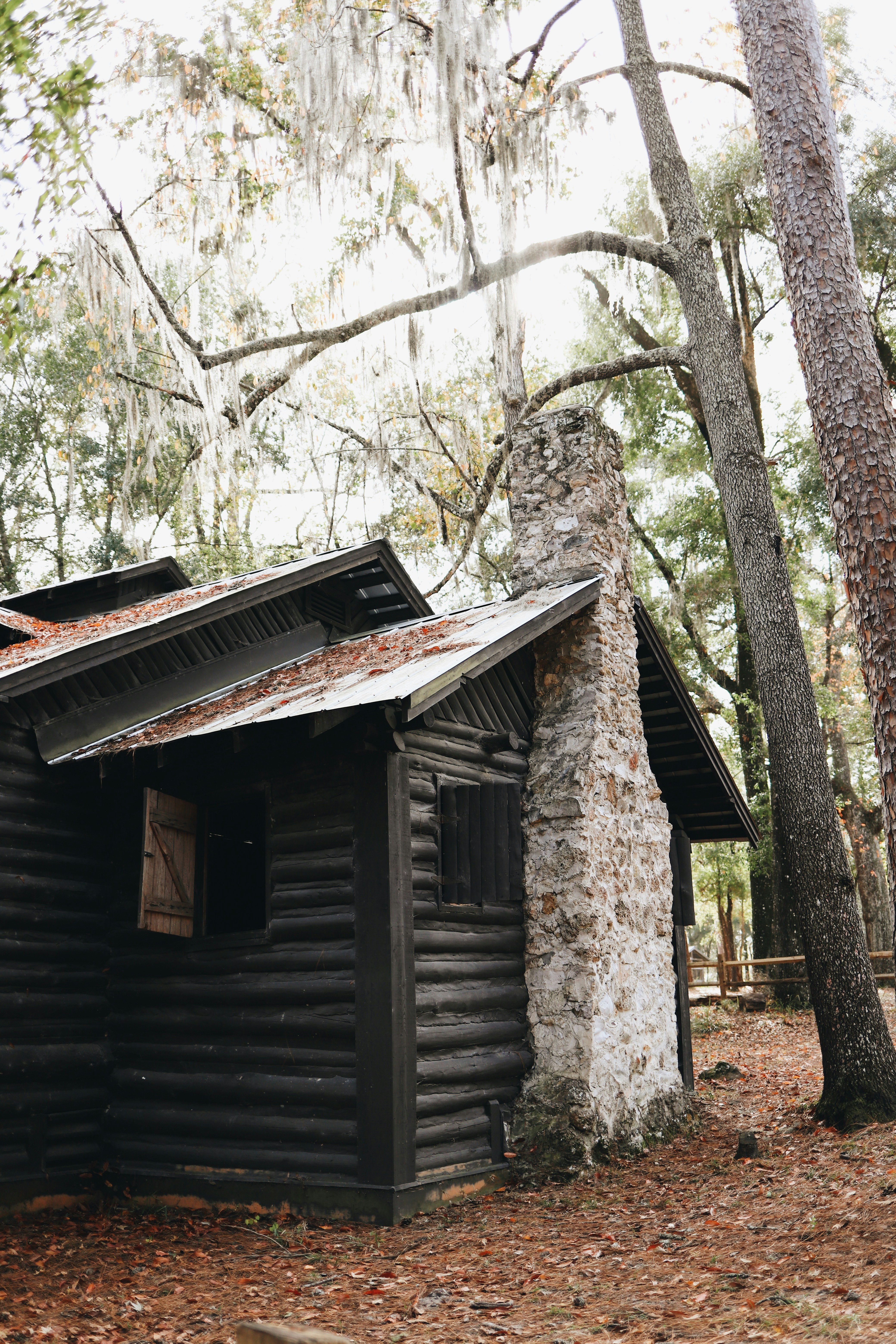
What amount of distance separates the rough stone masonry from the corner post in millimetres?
1779

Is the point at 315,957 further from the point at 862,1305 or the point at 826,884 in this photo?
the point at 826,884

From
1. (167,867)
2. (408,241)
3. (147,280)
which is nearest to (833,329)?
(167,867)

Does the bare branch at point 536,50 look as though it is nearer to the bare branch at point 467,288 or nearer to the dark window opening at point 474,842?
the bare branch at point 467,288

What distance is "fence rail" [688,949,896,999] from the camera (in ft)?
62.2

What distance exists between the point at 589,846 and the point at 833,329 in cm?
476

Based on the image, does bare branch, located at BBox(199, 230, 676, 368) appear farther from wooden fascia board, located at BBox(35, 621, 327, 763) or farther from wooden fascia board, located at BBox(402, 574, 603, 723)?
wooden fascia board, located at BBox(402, 574, 603, 723)

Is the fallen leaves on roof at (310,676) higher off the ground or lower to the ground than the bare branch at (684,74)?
lower

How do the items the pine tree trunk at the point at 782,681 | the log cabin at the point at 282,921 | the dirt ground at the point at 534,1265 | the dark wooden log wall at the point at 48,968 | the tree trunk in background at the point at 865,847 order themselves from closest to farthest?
the dirt ground at the point at 534,1265 < the log cabin at the point at 282,921 < the dark wooden log wall at the point at 48,968 < the pine tree trunk at the point at 782,681 < the tree trunk in background at the point at 865,847

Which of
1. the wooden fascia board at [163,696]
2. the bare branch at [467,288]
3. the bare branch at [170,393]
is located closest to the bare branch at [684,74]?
the bare branch at [467,288]

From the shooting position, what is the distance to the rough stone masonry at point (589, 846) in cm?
885

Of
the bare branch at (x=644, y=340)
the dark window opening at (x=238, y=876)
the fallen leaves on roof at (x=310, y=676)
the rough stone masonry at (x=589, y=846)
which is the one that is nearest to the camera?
the fallen leaves on roof at (x=310, y=676)

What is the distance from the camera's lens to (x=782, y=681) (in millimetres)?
10812

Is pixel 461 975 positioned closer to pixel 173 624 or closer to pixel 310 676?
pixel 310 676

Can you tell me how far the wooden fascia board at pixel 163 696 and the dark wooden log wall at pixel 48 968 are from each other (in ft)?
0.79
